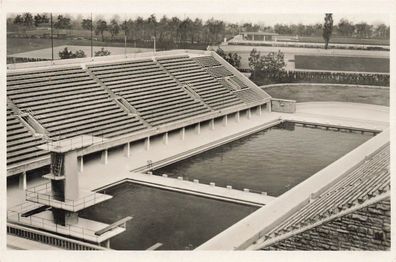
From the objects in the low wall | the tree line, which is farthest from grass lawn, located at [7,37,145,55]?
the low wall

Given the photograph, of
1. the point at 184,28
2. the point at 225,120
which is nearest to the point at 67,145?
the point at 225,120

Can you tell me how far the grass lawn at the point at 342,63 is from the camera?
1475 inches

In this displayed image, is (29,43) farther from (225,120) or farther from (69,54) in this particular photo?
(225,120)

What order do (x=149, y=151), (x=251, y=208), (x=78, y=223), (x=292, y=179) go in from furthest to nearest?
1. (x=149, y=151)
2. (x=292, y=179)
3. (x=251, y=208)
4. (x=78, y=223)

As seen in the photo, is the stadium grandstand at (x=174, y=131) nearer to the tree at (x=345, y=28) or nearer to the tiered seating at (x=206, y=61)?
the tiered seating at (x=206, y=61)

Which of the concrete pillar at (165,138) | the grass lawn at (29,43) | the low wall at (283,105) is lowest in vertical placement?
the concrete pillar at (165,138)

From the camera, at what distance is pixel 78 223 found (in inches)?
626

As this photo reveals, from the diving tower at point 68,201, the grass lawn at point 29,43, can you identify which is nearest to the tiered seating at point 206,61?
the grass lawn at point 29,43

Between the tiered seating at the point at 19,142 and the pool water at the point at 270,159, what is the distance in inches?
199

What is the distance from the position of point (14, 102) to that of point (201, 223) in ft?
34.4

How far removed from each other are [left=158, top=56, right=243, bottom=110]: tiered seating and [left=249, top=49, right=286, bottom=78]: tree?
21.9ft

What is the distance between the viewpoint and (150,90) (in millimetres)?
29578
